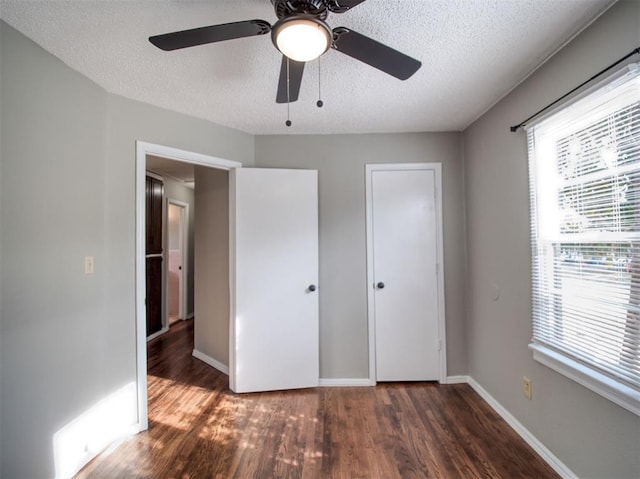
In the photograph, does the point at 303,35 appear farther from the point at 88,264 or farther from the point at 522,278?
the point at 522,278

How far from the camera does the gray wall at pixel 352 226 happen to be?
111 inches

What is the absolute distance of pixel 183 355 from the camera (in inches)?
141

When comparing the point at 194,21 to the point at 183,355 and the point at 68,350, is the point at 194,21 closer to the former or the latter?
the point at 68,350

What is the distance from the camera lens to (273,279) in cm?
269

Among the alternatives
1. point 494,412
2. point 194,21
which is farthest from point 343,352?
point 194,21

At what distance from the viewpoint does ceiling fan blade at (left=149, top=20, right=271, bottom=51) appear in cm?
111

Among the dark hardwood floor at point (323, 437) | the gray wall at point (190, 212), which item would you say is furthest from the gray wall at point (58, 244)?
the gray wall at point (190, 212)

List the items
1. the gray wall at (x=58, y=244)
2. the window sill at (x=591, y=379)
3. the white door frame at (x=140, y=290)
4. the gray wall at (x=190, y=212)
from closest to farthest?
the window sill at (x=591, y=379) → the gray wall at (x=58, y=244) → the white door frame at (x=140, y=290) → the gray wall at (x=190, y=212)

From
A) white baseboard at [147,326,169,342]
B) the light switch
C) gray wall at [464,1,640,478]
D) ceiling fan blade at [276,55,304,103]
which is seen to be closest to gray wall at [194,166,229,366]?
white baseboard at [147,326,169,342]

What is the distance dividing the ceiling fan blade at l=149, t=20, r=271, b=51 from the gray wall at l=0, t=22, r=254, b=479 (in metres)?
0.94

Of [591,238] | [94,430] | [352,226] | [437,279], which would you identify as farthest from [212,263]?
[591,238]

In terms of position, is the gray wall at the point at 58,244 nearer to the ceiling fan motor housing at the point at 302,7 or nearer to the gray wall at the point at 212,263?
the gray wall at the point at 212,263

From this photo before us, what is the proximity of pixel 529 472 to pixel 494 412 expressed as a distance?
2.03 ft

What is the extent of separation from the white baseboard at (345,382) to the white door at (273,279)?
11 centimetres
